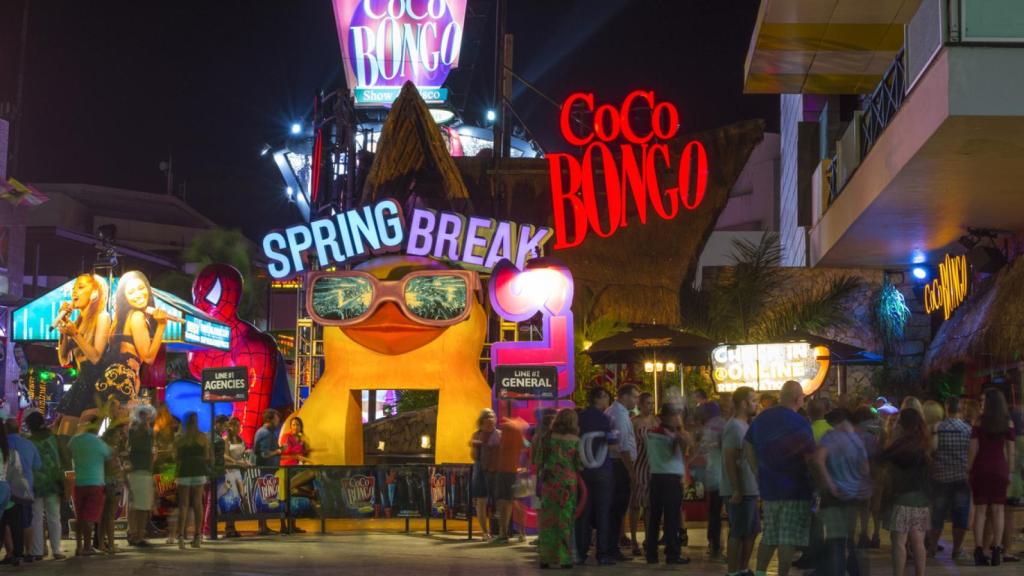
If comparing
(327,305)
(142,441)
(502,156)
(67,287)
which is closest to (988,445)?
(142,441)

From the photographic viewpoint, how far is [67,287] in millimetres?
21328

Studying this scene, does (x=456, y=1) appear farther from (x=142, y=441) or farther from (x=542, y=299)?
(x=142, y=441)

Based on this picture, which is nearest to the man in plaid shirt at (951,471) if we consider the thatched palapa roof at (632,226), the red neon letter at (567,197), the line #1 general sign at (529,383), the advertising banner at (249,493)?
the line #1 general sign at (529,383)

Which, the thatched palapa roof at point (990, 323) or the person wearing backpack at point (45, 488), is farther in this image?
the thatched palapa roof at point (990, 323)

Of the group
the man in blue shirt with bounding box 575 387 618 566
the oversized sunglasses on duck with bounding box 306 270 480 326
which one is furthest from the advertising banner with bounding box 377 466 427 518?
the man in blue shirt with bounding box 575 387 618 566

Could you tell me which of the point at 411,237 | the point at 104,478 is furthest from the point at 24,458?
the point at 411,237

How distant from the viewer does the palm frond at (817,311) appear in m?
25.5

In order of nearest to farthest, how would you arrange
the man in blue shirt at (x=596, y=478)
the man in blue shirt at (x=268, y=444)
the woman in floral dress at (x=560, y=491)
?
the woman in floral dress at (x=560, y=491), the man in blue shirt at (x=596, y=478), the man in blue shirt at (x=268, y=444)

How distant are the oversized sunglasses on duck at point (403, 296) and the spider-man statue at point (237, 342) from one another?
17.6ft

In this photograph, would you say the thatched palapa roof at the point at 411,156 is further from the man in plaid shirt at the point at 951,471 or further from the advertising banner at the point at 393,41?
the advertising banner at the point at 393,41

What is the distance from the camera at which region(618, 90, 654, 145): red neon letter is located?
90.1 feet

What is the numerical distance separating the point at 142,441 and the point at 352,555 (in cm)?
319

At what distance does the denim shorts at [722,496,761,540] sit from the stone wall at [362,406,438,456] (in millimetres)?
17116

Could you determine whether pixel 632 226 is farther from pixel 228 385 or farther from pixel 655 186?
pixel 228 385
